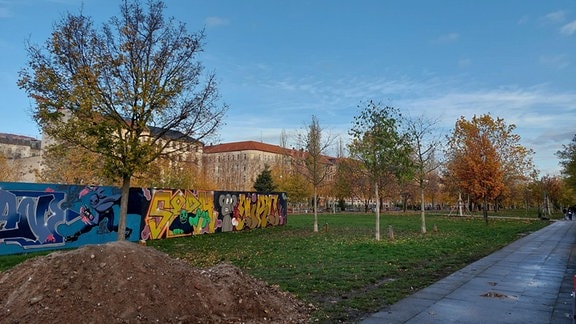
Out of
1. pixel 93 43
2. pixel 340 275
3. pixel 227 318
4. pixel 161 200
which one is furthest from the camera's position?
pixel 161 200

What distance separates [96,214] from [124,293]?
12.8 meters

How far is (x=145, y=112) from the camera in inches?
565

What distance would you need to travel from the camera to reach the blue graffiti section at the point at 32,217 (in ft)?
43.0

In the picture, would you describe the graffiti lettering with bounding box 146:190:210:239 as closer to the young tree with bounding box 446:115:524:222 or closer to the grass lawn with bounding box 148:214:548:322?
the grass lawn with bounding box 148:214:548:322

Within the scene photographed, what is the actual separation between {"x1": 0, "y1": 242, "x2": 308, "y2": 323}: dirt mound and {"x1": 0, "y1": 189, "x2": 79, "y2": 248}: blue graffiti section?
914 cm

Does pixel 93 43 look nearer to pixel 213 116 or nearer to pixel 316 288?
pixel 213 116

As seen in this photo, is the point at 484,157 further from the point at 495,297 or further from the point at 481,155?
the point at 495,297

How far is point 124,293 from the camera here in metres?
4.99

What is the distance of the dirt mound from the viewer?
473 centimetres

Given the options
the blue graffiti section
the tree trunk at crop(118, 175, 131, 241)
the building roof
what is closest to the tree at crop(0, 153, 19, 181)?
the blue graffiti section

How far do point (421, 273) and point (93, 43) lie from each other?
1300cm

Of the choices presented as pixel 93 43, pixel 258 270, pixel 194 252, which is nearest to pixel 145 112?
pixel 93 43

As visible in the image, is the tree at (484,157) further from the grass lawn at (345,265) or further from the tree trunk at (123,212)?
the tree trunk at (123,212)

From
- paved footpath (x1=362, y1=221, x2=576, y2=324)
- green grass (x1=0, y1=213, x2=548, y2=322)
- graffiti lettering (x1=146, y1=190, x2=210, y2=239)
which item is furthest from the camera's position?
graffiti lettering (x1=146, y1=190, x2=210, y2=239)
